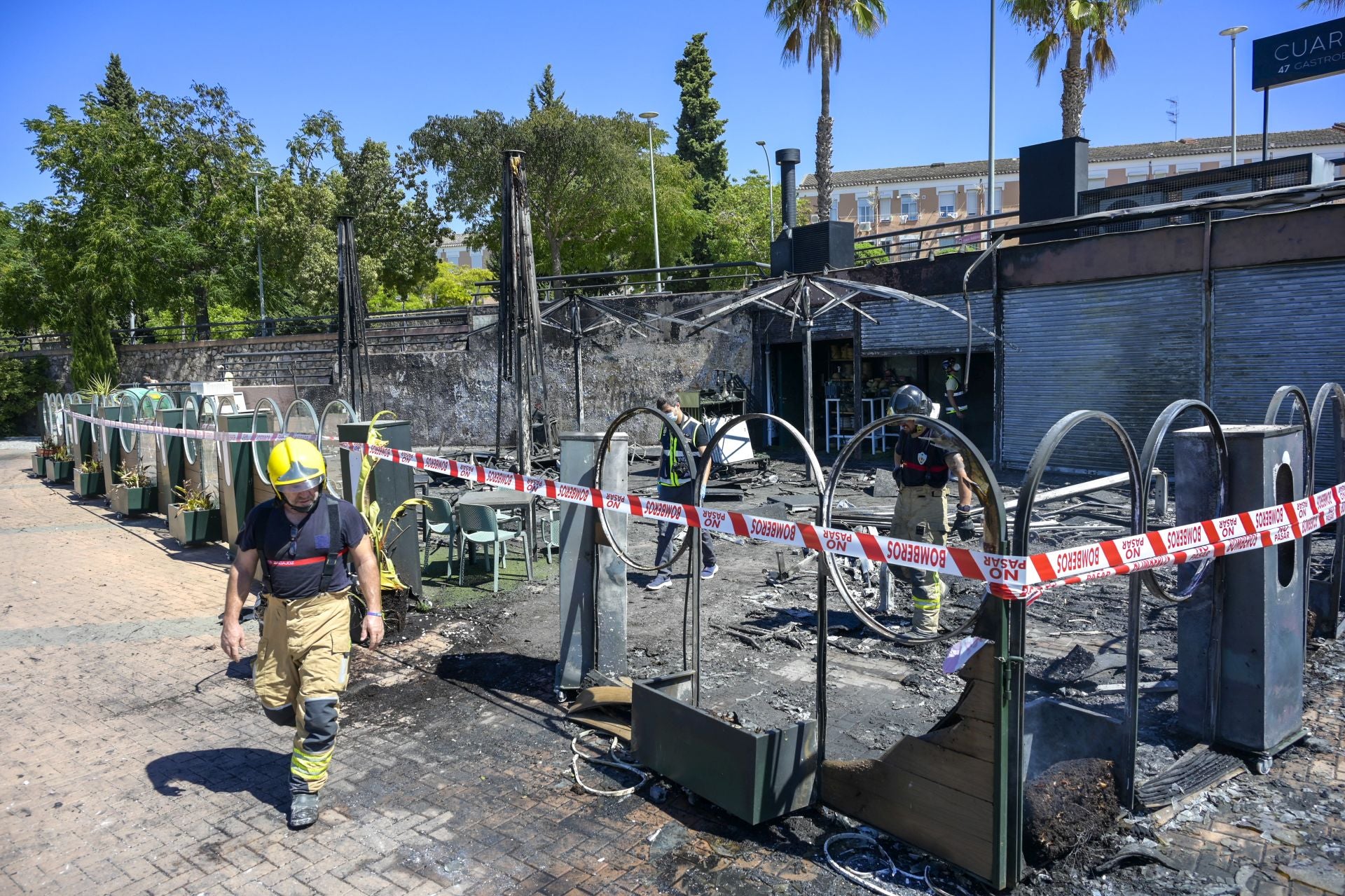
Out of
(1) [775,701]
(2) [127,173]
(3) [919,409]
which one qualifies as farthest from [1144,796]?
(2) [127,173]

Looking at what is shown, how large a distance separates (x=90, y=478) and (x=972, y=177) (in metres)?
59.6

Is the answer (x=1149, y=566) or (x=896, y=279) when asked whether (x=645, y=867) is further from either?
(x=896, y=279)

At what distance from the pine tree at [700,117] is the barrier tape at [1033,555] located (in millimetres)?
44441

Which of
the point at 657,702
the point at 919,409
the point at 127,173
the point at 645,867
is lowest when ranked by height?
the point at 645,867

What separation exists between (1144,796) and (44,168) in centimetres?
3819

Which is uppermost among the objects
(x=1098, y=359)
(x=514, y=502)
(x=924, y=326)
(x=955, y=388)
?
(x=924, y=326)

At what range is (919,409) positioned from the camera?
6.43 metres

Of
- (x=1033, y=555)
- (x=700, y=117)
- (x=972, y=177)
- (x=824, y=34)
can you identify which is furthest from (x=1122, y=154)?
(x=1033, y=555)

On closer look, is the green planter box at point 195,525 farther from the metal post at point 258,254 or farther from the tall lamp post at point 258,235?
the tall lamp post at point 258,235

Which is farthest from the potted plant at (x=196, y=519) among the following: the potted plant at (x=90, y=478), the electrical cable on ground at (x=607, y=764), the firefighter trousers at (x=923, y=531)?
the firefighter trousers at (x=923, y=531)

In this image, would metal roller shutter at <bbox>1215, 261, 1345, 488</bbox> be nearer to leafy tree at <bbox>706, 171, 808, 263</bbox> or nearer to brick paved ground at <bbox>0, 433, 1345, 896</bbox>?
brick paved ground at <bbox>0, 433, 1345, 896</bbox>

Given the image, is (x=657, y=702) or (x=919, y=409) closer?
(x=657, y=702)

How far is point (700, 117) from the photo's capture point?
156 ft

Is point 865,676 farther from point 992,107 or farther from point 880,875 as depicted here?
point 992,107
